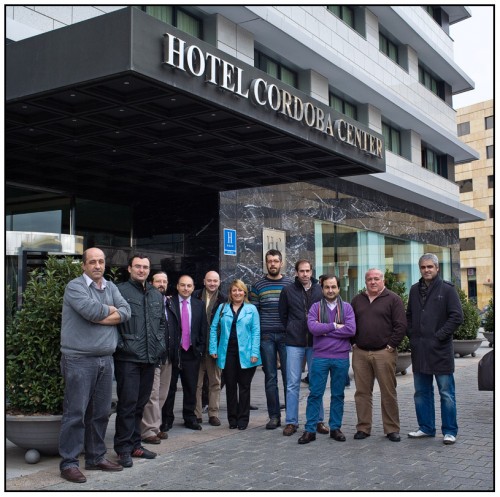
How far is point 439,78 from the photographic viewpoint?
2766 cm

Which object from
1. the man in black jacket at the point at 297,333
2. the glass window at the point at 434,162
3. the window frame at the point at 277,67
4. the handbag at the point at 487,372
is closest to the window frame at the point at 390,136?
the glass window at the point at 434,162

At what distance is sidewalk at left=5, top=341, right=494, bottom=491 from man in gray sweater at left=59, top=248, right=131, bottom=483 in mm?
228

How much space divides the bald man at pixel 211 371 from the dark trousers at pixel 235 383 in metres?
0.30

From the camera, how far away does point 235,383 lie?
26.2 feet

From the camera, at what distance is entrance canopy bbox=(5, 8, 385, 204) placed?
292 inches

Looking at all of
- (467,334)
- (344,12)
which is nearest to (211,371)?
(467,334)

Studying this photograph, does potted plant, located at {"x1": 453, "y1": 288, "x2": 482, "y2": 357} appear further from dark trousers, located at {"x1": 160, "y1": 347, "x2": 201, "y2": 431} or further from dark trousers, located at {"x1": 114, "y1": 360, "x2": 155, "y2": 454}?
dark trousers, located at {"x1": 114, "y1": 360, "x2": 155, "y2": 454}

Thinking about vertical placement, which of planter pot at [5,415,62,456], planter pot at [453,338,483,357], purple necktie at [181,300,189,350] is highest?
purple necktie at [181,300,189,350]

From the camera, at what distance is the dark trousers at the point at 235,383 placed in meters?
7.88

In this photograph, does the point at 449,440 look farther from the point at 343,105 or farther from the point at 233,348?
the point at 343,105

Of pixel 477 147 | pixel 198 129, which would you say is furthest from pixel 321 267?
pixel 477 147

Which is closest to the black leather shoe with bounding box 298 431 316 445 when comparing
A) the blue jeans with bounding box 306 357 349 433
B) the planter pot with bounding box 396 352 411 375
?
the blue jeans with bounding box 306 357 349 433

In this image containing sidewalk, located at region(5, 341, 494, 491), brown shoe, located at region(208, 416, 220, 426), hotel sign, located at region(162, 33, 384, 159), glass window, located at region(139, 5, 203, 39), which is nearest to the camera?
sidewalk, located at region(5, 341, 494, 491)

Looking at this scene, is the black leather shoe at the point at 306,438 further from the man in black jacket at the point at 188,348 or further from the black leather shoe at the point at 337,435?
the man in black jacket at the point at 188,348
